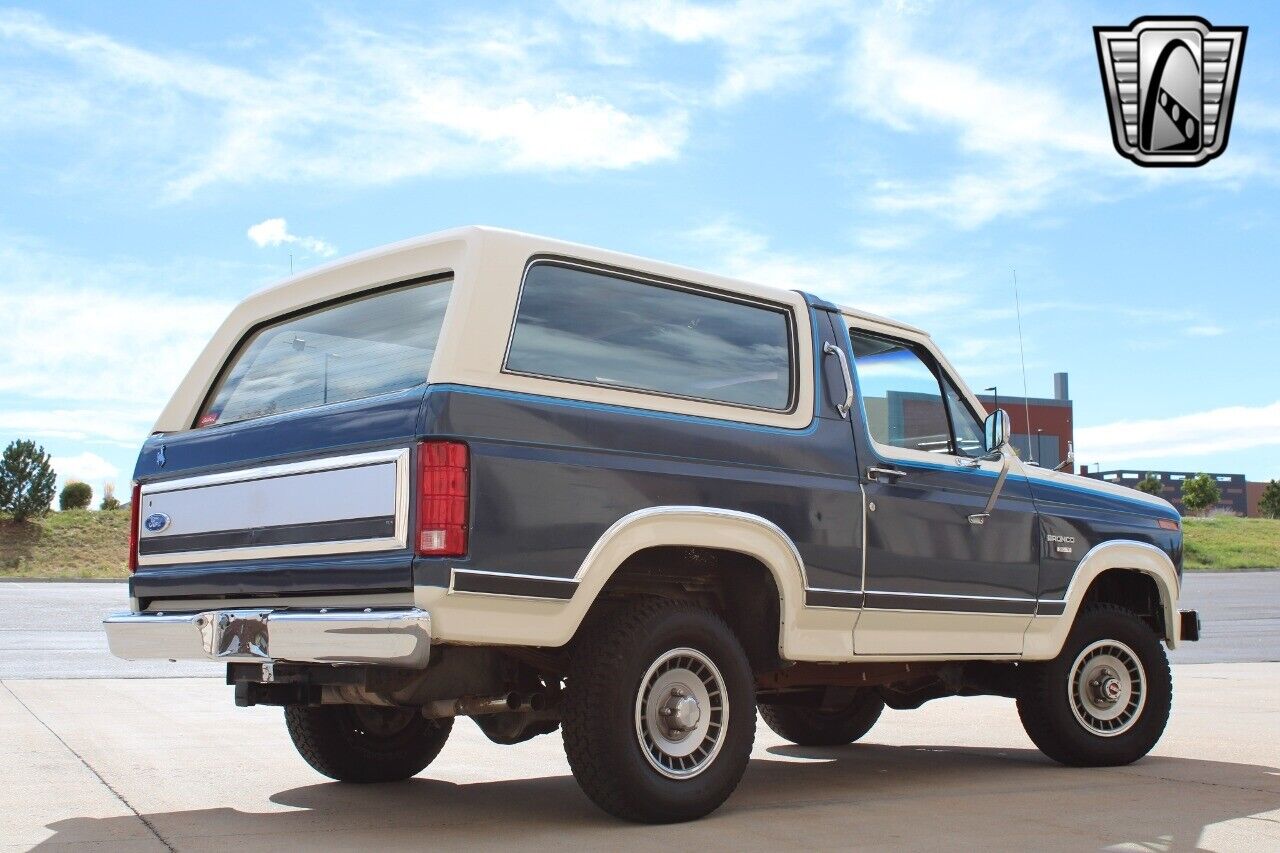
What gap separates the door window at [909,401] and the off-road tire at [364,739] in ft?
8.10

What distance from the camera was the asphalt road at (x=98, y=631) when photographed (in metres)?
13.4

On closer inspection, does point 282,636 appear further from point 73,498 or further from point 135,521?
point 73,498

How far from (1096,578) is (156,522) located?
192 inches

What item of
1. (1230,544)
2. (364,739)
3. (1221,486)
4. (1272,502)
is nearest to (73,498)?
(1230,544)

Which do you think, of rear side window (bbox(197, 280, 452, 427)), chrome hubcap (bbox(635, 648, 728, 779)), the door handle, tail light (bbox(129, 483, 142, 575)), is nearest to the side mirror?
the door handle

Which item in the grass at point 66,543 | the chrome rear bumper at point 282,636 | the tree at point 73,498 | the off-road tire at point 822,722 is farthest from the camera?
the tree at point 73,498

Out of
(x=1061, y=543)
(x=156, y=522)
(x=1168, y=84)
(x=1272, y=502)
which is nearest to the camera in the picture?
(x=156, y=522)

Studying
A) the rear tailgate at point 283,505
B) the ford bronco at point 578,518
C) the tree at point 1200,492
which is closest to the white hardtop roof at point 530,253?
the ford bronco at point 578,518

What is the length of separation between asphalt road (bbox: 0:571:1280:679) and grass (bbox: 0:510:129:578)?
1662 cm

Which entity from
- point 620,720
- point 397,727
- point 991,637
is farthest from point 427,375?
point 991,637

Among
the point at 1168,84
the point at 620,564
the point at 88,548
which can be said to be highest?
the point at 1168,84

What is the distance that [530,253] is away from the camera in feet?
17.3

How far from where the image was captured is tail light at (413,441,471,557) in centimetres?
470

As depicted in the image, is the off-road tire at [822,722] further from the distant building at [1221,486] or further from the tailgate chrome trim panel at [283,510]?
the distant building at [1221,486]
